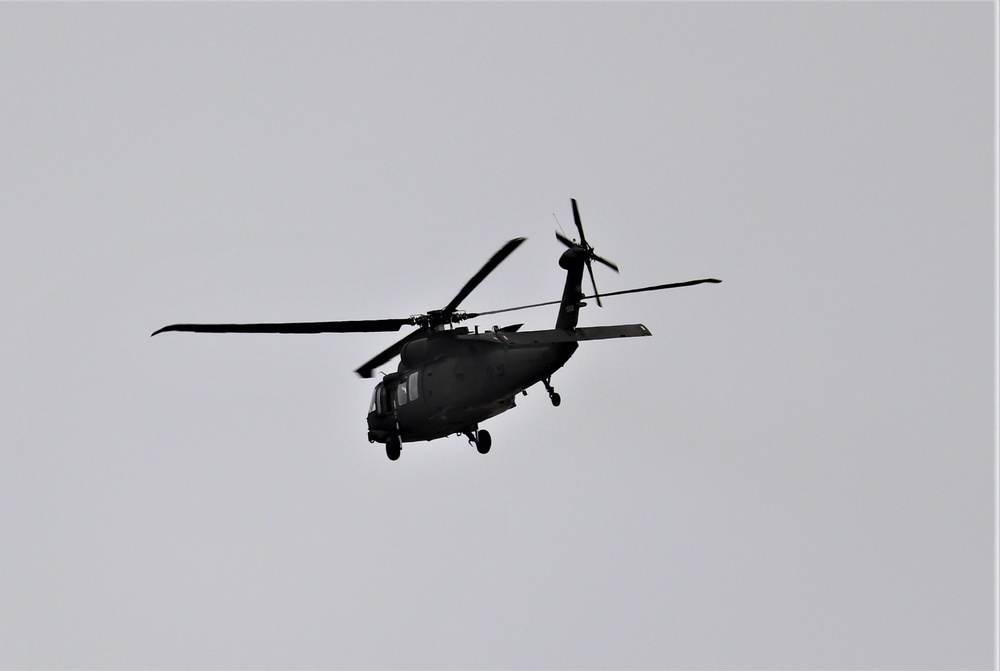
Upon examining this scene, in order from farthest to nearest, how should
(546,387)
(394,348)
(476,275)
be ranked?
(394,348) → (546,387) → (476,275)

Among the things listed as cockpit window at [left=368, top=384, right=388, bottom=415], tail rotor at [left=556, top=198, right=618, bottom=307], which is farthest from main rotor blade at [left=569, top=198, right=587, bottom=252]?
cockpit window at [left=368, top=384, right=388, bottom=415]

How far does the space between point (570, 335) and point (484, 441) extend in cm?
655

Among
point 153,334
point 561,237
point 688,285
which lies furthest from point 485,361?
point 153,334

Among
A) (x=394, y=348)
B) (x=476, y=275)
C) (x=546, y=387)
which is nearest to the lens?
(x=476, y=275)

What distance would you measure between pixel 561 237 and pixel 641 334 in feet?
12.1

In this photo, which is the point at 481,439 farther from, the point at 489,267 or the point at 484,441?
the point at 489,267

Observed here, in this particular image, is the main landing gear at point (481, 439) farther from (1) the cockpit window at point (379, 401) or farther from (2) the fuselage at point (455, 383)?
(1) the cockpit window at point (379, 401)

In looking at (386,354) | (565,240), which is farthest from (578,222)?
(386,354)

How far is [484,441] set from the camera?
128ft

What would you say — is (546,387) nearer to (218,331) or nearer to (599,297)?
(599,297)

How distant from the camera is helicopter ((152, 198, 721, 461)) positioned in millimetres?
34250

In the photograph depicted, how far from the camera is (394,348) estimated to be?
37.5m

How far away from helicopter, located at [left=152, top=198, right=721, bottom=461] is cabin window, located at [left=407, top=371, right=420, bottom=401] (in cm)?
3

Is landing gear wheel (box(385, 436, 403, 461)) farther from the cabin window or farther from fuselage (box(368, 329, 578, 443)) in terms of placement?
the cabin window
